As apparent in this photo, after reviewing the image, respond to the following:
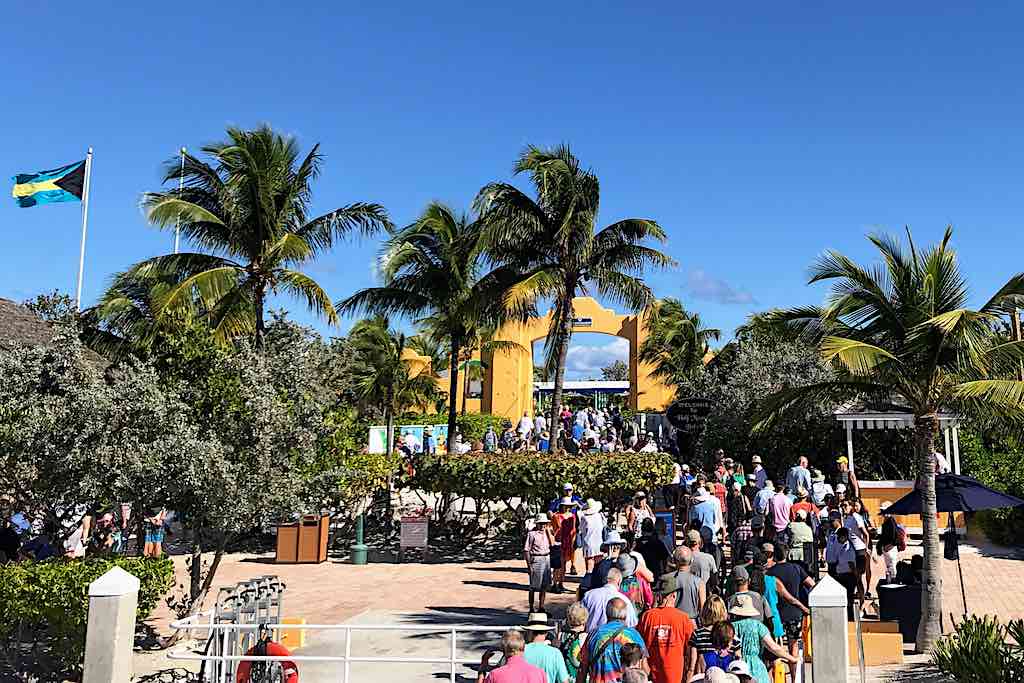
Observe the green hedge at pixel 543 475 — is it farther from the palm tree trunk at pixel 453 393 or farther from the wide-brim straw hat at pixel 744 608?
the wide-brim straw hat at pixel 744 608

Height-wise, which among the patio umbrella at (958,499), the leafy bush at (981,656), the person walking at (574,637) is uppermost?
the patio umbrella at (958,499)

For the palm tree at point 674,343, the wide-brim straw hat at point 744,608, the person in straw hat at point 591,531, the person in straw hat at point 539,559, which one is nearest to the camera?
the wide-brim straw hat at point 744,608

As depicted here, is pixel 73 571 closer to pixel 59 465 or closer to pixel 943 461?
pixel 59 465

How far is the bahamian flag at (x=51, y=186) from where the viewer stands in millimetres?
25781

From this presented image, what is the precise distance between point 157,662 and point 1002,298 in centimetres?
1163

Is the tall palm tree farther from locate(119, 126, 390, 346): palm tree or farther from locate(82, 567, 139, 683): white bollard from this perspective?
locate(82, 567, 139, 683): white bollard

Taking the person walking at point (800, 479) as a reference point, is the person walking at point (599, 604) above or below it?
below

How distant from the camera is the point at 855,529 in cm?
1124

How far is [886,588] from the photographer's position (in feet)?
34.6

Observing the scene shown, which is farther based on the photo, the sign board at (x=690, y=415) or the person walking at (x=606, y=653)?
the sign board at (x=690, y=415)

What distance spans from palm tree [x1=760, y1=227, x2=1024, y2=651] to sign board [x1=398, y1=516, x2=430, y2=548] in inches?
386

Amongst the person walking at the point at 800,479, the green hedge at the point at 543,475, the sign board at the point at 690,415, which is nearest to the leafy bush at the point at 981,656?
the person walking at the point at 800,479

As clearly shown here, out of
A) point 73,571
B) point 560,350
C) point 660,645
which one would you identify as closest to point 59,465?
point 73,571

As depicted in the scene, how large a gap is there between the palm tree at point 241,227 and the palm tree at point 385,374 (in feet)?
47.9
